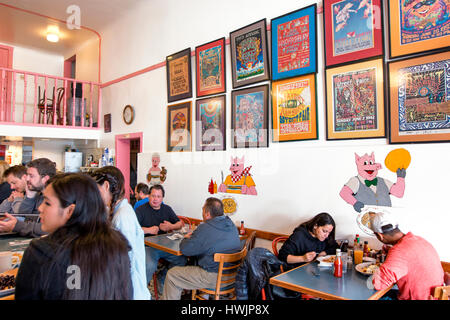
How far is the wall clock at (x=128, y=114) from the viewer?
249 inches

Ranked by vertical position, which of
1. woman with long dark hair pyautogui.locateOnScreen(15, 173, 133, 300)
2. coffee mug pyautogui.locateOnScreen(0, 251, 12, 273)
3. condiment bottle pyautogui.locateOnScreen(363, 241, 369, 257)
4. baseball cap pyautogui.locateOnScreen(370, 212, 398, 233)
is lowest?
condiment bottle pyautogui.locateOnScreen(363, 241, 369, 257)

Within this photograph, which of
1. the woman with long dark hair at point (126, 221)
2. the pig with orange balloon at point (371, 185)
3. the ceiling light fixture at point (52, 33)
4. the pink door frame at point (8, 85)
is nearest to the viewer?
the woman with long dark hair at point (126, 221)

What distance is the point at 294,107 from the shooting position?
3705 millimetres

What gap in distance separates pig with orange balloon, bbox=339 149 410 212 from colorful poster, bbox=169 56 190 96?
2.87 metres

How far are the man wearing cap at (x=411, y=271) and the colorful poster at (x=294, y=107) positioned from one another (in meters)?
1.60

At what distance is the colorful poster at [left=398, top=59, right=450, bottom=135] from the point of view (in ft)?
8.92

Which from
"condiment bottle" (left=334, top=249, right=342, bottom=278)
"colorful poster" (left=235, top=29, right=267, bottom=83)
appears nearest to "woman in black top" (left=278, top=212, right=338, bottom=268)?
"condiment bottle" (left=334, top=249, right=342, bottom=278)

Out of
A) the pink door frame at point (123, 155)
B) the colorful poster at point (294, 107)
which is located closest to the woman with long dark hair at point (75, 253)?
the colorful poster at point (294, 107)

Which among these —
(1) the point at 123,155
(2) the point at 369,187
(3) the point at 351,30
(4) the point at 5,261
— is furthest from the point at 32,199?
(1) the point at 123,155

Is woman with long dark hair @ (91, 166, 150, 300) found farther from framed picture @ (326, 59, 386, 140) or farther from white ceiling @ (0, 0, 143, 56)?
white ceiling @ (0, 0, 143, 56)

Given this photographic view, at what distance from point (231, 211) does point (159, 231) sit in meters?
1.00

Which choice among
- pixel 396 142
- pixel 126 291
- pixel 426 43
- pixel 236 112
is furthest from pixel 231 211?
pixel 126 291

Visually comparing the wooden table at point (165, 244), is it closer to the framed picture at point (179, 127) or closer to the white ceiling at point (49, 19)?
the framed picture at point (179, 127)
